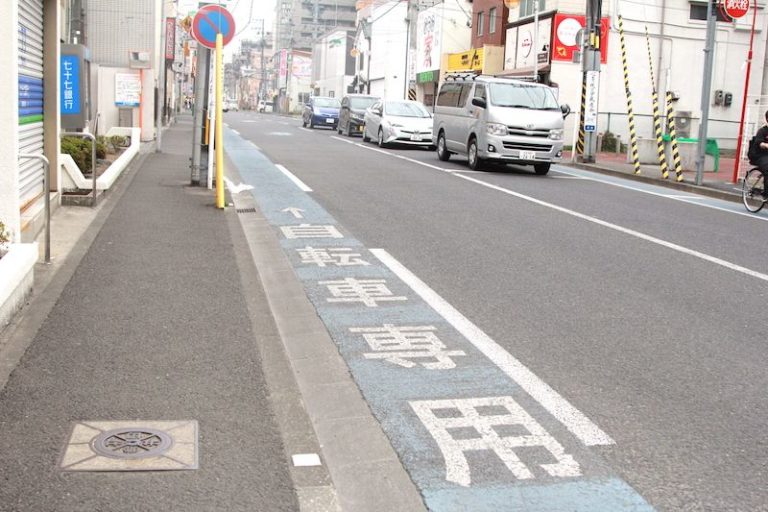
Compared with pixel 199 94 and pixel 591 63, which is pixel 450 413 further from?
pixel 591 63

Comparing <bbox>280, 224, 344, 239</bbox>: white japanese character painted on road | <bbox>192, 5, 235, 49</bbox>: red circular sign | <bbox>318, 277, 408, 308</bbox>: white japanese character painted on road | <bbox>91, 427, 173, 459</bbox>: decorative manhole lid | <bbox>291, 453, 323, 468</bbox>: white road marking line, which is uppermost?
<bbox>192, 5, 235, 49</bbox>: red circular sign

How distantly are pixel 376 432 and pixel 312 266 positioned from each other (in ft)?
13.9

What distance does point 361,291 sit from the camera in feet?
24.2

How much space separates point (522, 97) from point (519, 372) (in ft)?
51.5

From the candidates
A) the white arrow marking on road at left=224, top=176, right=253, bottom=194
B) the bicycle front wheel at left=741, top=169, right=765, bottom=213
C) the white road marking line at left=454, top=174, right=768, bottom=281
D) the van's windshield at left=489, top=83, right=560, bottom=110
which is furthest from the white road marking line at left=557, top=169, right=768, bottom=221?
the white arrow marking on road at left=224, top=176, right=253, bottom=194

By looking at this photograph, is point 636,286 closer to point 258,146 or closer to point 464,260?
point 464,260

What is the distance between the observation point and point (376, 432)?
4.34m

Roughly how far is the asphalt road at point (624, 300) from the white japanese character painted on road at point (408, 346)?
0.47 m

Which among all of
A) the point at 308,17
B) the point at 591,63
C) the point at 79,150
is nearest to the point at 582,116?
the point at 591,63

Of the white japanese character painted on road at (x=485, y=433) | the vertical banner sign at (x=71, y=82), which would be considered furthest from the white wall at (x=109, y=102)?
the white japanese character painted on road at (x=485, y=433)

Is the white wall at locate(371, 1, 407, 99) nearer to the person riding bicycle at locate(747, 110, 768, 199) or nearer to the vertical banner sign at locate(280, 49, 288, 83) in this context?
the vertical banner sign at locate(280, 49, 288, 83)

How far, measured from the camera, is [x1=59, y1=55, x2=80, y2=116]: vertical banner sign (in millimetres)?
16047

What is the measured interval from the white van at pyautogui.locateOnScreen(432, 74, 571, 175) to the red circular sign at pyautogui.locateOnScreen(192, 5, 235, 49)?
26.7ft

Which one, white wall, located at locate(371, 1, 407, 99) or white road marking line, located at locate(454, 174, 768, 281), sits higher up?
white wall, located at locate(371, 1, 407, 99)
